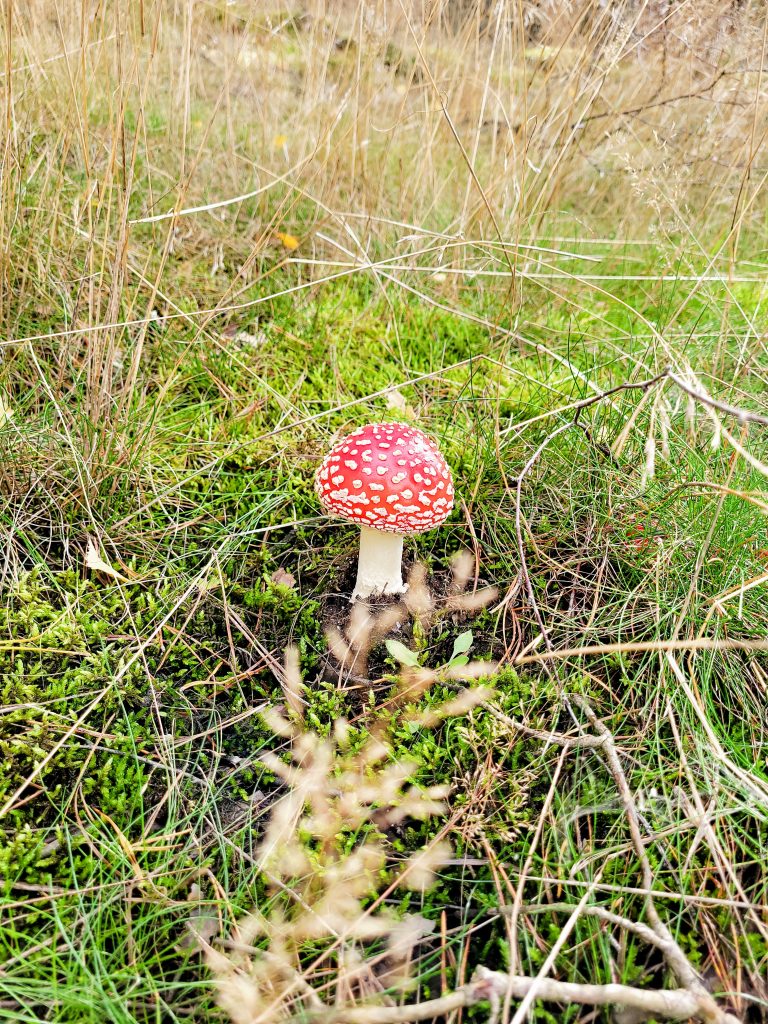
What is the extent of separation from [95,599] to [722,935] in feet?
5.84

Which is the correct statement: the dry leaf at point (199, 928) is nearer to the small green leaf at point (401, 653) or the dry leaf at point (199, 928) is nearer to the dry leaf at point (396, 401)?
the small green leaf at point (401, 653)

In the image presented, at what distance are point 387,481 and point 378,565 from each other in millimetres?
371

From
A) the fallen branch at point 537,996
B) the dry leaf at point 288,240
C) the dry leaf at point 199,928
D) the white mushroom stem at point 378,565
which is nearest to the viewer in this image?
the fallen branch at point 537,996

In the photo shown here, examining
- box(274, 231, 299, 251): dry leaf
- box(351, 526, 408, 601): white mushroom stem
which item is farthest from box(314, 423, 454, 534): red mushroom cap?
box(274, 231, 299, 251): dry leaf

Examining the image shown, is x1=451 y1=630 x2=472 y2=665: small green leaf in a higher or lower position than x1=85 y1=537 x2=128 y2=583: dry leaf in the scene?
lower

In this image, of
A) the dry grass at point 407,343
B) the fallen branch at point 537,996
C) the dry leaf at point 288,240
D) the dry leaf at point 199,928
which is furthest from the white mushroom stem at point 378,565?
the dry leaf at point 288,240

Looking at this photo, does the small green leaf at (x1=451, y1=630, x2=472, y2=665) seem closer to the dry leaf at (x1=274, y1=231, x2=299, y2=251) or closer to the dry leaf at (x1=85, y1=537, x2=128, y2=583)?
the dry leaf at (x1=85, y1=537, x2=128, y2=583)

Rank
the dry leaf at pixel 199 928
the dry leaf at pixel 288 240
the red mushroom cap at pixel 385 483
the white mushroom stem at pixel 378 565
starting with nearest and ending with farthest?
the dry leaf at pixel 199 928 → the red mushroom cap at pixel 385 483 → the white mushroom stem at pixel 378 565 → the dry leaf at pixel 288 240

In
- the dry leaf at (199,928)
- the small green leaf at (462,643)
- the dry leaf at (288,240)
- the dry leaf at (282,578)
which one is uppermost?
the dry leaf at (288,240)

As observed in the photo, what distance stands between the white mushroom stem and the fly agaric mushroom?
0.26 ft

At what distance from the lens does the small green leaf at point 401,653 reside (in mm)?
1960

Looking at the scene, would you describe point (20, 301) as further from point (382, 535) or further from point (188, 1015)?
point (188, 1015)

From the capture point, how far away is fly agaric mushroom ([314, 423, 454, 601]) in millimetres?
1925

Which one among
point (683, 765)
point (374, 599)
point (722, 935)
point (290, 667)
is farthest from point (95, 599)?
point (722, 935)
